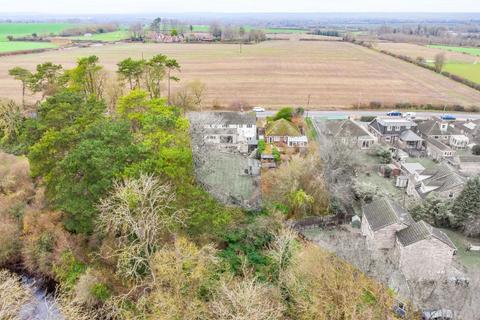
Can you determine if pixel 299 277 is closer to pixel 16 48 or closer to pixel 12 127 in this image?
pixel 12 127

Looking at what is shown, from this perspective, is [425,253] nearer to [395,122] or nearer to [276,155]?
[276,155]

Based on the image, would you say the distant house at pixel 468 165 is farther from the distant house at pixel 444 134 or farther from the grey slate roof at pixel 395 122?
the grey slate roof at pixel 395 122

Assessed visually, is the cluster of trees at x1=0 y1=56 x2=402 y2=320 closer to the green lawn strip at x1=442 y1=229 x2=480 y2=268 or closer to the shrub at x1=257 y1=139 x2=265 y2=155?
the green lawn strip at x1=442 y1=229 x2=480 y2=268

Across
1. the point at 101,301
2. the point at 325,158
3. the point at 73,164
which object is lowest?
the point at 101,301

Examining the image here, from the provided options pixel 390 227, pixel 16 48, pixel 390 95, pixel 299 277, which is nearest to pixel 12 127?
pixel 299 277

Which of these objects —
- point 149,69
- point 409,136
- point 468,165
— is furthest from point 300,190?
point 149,69

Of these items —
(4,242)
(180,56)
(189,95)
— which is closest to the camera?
(4,242)
